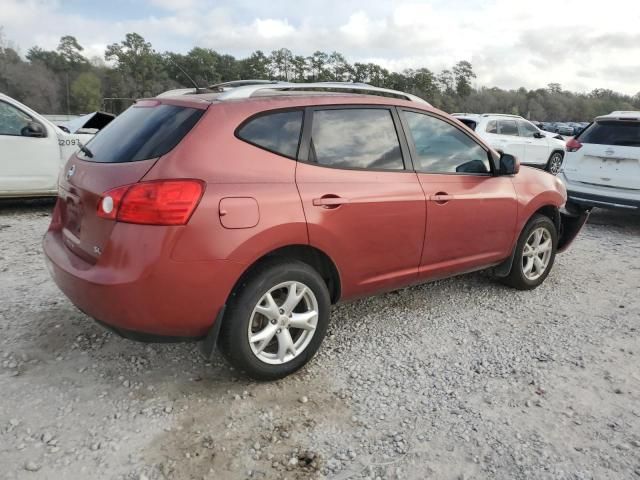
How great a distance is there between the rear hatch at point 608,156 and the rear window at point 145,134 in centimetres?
612

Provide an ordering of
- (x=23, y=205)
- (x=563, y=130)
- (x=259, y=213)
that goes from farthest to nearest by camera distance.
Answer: (x=563, y=130)
(x=23, y=205)
(x=259, y=213)

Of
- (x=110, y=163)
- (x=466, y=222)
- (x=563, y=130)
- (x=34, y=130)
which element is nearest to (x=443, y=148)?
(x=466, y=222)

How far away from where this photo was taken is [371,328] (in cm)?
378

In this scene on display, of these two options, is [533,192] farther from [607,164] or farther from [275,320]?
[607,164]

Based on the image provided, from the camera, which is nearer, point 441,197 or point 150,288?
point 150,288

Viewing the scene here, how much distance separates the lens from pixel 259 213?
106 inches

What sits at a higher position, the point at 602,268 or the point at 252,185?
the point at 252,185

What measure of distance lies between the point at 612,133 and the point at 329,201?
576 centimetres

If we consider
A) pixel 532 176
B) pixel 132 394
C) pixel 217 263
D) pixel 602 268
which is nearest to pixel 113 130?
pixel 217 263

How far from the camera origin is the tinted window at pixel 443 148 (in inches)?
143

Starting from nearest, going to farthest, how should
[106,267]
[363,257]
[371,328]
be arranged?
1. [106,267]
2. [363,257]
3. [371,328]

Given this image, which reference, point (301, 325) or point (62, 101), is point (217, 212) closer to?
point (301, 325)

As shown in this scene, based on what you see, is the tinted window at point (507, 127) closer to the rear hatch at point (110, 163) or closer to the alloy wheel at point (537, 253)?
the alloy wheel at point (537, 253)

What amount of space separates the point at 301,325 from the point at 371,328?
928 millimetres
